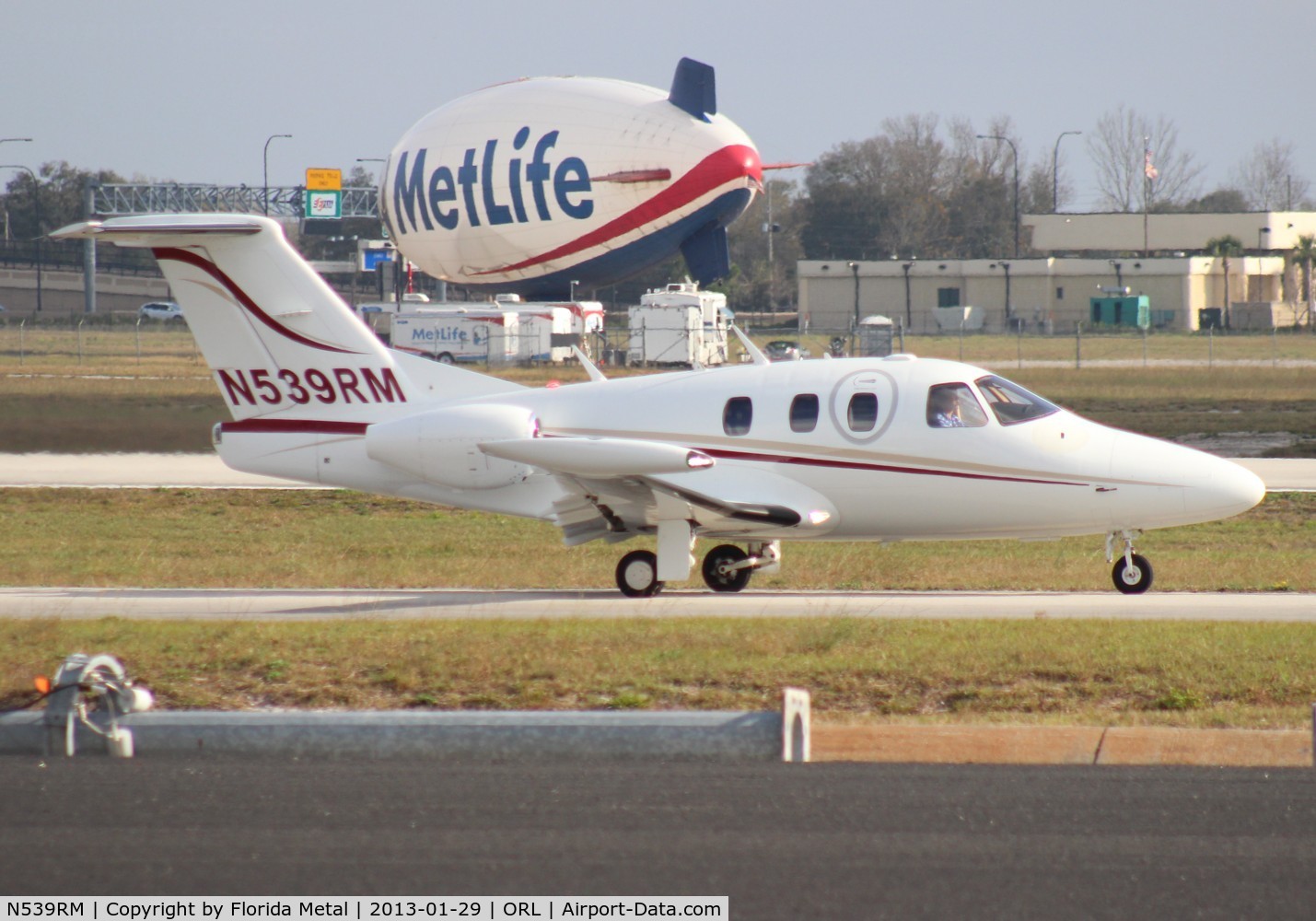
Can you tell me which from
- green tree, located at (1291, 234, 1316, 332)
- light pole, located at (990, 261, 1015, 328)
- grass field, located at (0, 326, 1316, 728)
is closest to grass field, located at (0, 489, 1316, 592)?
grass field, located at (0, 326, 1316, 728)

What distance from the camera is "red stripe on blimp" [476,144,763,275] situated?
53.1 meters

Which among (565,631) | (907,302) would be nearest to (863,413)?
(565,631)

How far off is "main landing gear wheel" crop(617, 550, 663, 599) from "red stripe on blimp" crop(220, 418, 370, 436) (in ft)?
11.2

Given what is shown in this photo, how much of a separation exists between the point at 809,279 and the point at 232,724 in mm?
92740

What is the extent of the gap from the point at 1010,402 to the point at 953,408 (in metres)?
0.61

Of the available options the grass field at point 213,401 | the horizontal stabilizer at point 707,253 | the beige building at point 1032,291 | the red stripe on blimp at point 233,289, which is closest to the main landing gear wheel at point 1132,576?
the red stripe on blimp at point 233,289

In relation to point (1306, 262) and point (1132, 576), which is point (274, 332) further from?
point (1306, 262)

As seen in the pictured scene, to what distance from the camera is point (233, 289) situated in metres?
16.8

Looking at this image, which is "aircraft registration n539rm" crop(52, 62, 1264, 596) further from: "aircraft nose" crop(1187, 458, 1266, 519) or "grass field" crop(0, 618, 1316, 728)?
"grass field" crop(0, 618, 1316, 728)

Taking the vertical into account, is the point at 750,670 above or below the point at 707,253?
below

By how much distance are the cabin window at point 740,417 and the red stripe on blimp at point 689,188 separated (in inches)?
1503

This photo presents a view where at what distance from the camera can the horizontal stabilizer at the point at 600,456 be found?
14938 millimetres

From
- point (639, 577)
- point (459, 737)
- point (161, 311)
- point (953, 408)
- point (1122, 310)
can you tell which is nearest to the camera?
point (459, 737)

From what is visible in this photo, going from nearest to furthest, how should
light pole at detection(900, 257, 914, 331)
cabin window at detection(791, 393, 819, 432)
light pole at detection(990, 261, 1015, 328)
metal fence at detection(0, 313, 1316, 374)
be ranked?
1. cabin window at detection(791, 393, 819, 432)
2. metal fence at detection(0, 313, 1316, 374)
3. light pole at detection(990, 261, 1015, 328)
4. light pole at detection(900, 257, 914, 331)
